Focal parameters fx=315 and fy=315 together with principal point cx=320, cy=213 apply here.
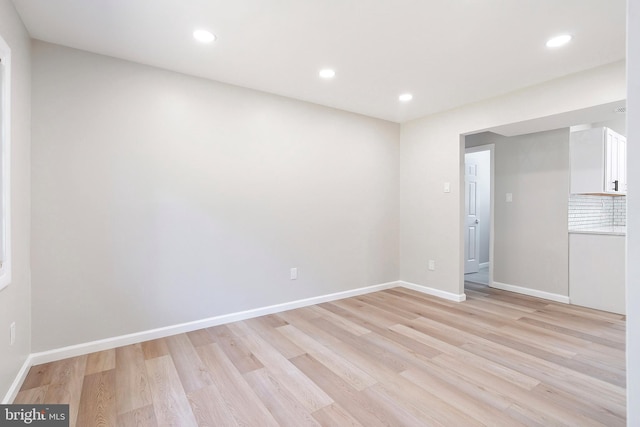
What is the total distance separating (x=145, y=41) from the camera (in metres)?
2.32

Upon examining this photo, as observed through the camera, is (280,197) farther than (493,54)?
Yes

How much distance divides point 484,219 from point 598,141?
233cm

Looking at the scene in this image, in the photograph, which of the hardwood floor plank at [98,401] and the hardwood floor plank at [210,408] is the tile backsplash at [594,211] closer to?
the hardwood floor plank at [210,408]

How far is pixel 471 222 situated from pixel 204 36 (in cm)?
506

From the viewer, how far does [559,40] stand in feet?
7.51

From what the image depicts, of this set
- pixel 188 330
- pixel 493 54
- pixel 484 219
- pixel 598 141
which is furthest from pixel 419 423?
pixel 484 219

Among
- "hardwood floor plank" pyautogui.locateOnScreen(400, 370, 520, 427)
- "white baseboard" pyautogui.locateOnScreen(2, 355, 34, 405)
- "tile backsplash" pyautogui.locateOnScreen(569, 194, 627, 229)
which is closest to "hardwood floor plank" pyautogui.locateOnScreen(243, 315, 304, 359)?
"hardwood floor plank" pyautogui.locateOnScreen(400, 370, 520, 427)

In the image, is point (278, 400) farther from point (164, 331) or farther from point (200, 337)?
point (164, 331)

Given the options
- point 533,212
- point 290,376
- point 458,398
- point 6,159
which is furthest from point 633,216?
point 533,212

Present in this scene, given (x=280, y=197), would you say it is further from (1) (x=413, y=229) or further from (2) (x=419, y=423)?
A: (2) (x=419, y=423)

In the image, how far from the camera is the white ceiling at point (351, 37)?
1.94m

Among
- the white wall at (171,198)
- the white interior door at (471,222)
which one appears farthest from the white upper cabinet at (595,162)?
the white wall at (171,198)

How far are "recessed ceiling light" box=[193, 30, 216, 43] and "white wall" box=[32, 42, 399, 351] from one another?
2.19 feet

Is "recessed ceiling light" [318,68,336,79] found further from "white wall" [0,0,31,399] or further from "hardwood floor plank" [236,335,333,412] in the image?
"hardwood floor plank" [236,335,333,412]
